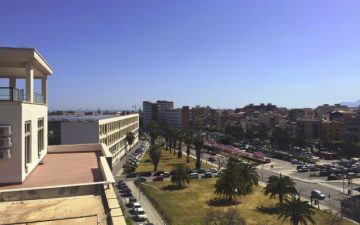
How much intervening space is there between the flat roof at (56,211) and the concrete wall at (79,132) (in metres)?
50.3

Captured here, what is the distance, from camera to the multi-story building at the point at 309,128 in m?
121

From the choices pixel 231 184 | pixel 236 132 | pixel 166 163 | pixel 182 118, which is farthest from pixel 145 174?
pixel 182 118

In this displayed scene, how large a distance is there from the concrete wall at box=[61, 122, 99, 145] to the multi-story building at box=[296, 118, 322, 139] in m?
79.8

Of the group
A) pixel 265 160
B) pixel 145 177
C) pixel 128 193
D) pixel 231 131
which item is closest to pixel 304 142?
pixel 265 160

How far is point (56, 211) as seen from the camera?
11711 millimetres

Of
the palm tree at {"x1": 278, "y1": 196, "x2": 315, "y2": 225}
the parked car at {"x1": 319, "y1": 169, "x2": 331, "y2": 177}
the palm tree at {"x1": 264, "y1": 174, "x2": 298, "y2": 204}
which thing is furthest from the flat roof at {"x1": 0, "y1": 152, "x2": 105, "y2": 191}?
the parked car at {"x1": 319, "y1": 169, "x2": 331, "y2": 177}

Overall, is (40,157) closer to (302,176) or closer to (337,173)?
(302,176)

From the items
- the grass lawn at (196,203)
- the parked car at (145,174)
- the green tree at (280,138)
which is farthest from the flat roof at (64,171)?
the green tree at (280,138)

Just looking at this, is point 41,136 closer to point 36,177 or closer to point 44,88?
point 44,88

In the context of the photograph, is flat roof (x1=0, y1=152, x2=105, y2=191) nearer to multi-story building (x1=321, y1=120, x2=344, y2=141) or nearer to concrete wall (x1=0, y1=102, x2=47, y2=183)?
concrete wall (x1=0, y1=102, x2=47, y2=183)

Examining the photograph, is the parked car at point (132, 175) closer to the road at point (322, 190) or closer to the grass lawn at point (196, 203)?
the grass lawn at point (196, 203)

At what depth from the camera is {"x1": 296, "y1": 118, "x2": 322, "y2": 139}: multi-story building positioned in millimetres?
121312

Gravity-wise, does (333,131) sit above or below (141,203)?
above

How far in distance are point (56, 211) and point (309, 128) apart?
122m
